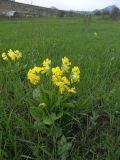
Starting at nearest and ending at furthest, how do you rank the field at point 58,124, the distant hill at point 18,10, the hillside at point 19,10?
the field at point 58,124 < the distant hill at point 18,10 < the hillside at point 19,10

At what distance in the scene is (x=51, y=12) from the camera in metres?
28.4

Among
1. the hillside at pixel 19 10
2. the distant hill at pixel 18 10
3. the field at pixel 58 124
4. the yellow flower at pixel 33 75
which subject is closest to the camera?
the field at pixel 58 124

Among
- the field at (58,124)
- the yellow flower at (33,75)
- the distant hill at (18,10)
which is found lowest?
the distant hill at (18,10)

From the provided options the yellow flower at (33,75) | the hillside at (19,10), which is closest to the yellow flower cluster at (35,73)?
the yellow flower at (33,75)

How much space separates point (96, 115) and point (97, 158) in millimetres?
468

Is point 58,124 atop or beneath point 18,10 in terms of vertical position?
atop

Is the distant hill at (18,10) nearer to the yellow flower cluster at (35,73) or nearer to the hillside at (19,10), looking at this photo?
the hillside at (19,10)

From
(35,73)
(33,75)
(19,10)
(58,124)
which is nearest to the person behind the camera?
(58,124)

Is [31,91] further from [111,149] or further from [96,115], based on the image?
[111,149]

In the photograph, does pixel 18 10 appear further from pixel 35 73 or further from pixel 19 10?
pixel 35 73

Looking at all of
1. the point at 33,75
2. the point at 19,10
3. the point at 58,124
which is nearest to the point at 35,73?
the point at 33,75

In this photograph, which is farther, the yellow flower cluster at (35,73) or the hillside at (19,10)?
the hillside at (19,10)

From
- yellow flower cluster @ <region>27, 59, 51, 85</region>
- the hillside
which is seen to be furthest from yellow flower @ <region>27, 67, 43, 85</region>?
the hillside

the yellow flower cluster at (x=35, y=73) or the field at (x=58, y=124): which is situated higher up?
the yellow flower cluster at (x=35, y=73)
